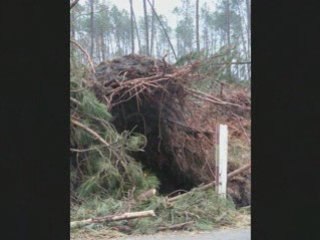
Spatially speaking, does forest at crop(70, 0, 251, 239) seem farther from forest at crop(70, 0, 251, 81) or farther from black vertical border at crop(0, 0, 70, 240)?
black vertical border at crop(0, 0, 70, 240)

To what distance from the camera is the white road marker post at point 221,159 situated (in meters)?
2.03

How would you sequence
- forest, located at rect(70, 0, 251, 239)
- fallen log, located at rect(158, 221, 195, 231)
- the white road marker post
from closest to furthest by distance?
fallen log, located at rect(158, 221, 195, 231), forest, located at rect(70, 0, 251, 239), the white road marker post

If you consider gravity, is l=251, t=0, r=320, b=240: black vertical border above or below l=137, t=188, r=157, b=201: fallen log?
above

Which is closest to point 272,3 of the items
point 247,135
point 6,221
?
point 6,221

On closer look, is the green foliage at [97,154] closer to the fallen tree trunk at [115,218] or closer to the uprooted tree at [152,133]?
A: the uprooted tree at [152,133]

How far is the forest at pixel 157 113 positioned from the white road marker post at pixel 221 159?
0.03 m

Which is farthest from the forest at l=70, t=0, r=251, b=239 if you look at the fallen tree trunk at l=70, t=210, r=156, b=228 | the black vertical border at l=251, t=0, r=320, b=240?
the black vertical border at l=251, t=0, r=320, b=240

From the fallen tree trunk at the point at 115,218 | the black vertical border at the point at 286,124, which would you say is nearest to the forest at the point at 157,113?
the fallen tree trunk at the point at 115,218

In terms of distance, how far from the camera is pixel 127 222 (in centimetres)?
168

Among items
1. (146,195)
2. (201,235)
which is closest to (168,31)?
(146,195)

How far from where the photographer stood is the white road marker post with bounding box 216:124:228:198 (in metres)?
2.03

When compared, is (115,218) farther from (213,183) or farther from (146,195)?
(213,183)

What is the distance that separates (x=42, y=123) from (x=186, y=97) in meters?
1.51

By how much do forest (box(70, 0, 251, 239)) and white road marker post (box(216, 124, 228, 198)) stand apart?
29 millimetres
